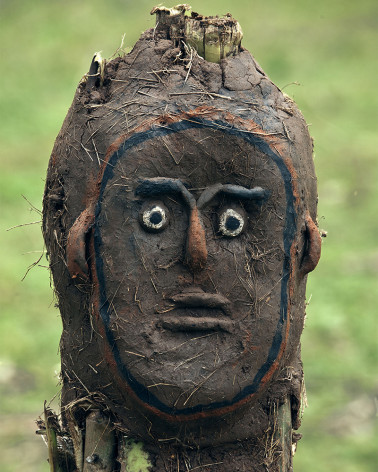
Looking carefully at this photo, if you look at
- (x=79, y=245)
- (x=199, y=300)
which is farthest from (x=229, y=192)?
(x=79, y=245)

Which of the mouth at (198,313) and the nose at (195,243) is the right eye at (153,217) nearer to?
the nose at (195,243)

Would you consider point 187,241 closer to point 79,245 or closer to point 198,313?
point 198,313

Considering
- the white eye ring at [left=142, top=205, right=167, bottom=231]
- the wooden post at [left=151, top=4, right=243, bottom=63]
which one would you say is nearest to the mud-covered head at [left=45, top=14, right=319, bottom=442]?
the white eye ring at [left=142, top=205, right=167, bottom=231]

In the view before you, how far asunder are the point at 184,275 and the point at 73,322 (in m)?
0.76

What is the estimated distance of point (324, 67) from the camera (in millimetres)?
16281

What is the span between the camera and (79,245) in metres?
4.95

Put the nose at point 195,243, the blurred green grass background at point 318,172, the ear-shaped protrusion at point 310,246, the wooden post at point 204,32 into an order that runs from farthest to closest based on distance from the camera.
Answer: the blurred green grass background at point 318,172, the wooden post at point 204,32, the ear-shaped protrusion at point 310,246, the nose at point 195,243

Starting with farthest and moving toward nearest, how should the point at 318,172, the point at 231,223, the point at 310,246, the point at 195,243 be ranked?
the point at 318,172 → the point at 310,246 → the point at 231,223 → the point at 195,243

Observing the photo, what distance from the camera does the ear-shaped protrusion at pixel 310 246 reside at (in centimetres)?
515

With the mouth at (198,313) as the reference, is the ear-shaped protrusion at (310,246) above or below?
above

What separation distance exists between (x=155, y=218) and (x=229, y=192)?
423mm

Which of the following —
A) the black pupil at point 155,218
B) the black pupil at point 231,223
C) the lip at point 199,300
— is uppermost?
the black pupil at point 231,223

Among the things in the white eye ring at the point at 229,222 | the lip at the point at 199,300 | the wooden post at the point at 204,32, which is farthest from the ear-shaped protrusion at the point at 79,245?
the wooden post at the point at 204,32

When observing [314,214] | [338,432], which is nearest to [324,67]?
[338,432]
